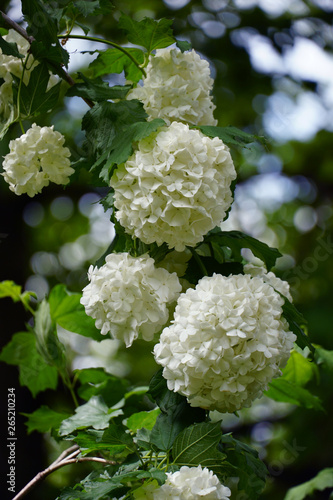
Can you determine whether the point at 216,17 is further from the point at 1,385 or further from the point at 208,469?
the point at 208,469

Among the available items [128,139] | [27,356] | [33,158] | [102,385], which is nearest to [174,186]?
[128,139]

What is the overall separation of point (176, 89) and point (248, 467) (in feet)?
2.69

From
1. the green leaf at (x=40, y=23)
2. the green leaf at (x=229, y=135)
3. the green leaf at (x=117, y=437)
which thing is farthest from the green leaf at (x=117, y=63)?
the green leaf at (x=117, y=437)

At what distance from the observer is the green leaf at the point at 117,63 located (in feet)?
4.25

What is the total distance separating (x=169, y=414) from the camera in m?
1.00

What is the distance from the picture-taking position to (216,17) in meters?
4.11

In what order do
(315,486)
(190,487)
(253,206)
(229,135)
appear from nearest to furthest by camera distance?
(190,487) < (229,135) < (315,486) < (253,206)

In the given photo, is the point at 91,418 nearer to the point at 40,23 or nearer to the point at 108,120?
the point at 108,120

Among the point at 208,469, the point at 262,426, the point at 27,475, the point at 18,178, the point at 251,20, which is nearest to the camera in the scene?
the point at 208,469

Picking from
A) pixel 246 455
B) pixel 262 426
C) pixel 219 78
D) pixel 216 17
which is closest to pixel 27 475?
pixel 246 455

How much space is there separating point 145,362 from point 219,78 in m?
2.69

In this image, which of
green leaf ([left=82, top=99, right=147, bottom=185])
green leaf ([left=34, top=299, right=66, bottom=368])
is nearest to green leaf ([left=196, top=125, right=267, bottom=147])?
green leaf ([left=82, top=99, right=147, bottom=185])

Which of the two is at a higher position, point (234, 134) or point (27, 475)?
point (234, 134)

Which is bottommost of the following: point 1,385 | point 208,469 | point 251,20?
point 1,385
